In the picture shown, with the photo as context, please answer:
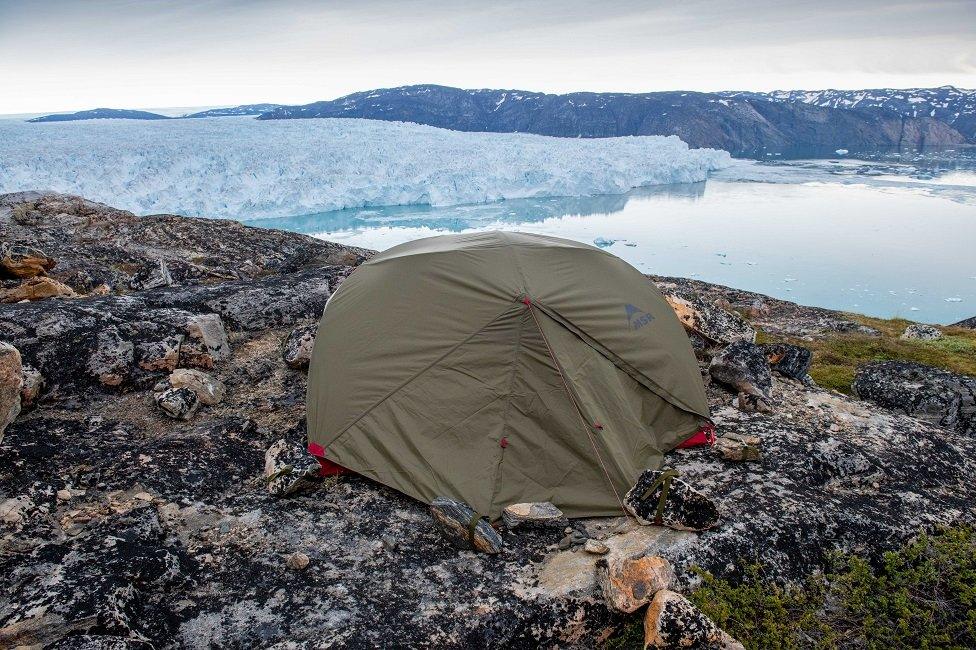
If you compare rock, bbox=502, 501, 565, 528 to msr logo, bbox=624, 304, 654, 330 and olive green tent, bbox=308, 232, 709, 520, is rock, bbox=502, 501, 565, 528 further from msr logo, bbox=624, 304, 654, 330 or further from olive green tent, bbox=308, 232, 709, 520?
msr logo, bbox=624, 304, 654, 330

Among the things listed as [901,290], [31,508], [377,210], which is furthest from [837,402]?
[377,210]

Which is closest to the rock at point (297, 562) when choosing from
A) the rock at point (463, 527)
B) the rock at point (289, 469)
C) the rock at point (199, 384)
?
the rock at point (289, 469)

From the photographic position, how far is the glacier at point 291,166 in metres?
26.8

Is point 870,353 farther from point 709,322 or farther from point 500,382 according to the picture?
point 500,382

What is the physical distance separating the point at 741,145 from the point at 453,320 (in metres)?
114

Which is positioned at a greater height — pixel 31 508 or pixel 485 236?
pixel 485 236

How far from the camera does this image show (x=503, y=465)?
466 centimetres

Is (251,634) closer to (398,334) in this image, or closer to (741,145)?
(398,334)

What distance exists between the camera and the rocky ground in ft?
11.2

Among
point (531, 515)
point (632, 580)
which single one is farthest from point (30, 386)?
point (632, 580)

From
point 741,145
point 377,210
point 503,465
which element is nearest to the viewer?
point 503,465

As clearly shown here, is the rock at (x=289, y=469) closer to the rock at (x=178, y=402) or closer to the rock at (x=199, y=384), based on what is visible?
the rock at (x=178, y=402)

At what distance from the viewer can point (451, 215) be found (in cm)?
3247

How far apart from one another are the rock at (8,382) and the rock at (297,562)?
2716mm
